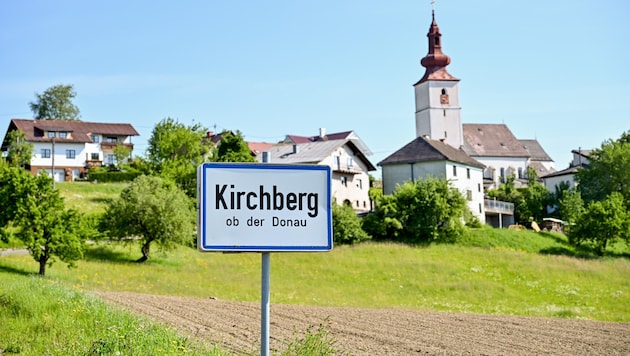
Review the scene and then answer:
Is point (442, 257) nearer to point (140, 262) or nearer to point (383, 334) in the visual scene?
point (140, 262)

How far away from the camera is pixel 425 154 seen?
242 feet

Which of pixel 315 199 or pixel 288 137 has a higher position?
pixel 288 137

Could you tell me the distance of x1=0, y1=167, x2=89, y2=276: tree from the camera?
34531 mm

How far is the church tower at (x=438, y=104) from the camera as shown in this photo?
100688mm

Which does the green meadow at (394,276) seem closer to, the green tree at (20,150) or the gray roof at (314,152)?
the gray roof at (314,152)

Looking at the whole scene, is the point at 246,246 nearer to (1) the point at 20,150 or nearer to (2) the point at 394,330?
(2) the point at 394,330

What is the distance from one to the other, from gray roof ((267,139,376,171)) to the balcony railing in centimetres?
1270

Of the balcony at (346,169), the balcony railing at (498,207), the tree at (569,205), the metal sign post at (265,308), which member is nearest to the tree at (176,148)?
the balcony at (346,169)

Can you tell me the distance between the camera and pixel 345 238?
176 feet

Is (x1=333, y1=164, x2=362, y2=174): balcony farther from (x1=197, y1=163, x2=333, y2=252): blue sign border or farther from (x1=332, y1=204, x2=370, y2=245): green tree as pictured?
(x1=197, y1=163, x2=333, y2=252): blue sign border

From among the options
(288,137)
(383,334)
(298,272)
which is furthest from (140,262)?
(288,137)

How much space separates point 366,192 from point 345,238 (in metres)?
24.5

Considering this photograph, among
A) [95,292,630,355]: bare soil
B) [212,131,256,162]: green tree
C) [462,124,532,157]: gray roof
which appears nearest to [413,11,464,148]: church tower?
[462,124,532,157]: gray roof

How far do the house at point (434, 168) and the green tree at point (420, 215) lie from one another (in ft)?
44.7
